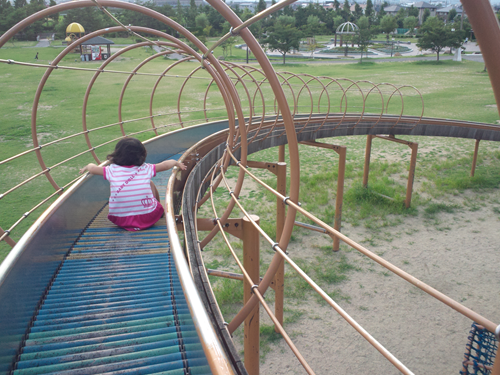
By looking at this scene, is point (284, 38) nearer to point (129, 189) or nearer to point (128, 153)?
point (128, 153)

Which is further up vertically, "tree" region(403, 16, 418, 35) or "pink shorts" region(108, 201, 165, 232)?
"tree" region(403, 16, 418, 35)

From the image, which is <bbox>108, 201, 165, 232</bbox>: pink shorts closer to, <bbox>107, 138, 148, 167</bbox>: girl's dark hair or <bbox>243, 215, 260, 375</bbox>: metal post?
<bbox>107, 138, 148, 167</bbox>: girl's dark hair

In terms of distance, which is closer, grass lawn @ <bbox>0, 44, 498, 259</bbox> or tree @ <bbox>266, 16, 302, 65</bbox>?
grass lawn @ <bbox>0, 44, 498, 259</bbox>

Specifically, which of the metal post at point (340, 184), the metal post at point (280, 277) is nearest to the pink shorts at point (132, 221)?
the metal post at point (280, 277)

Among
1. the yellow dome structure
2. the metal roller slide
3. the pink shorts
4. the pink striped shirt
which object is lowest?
the metal roller slide

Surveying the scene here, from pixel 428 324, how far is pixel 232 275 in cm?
414

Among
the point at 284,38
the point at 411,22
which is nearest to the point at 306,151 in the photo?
the point at 284,38

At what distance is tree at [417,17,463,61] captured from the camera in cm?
3756

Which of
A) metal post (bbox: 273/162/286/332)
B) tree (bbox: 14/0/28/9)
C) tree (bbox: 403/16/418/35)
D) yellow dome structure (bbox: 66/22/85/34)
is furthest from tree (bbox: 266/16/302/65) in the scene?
tree (bbox: 403/16/418/35)

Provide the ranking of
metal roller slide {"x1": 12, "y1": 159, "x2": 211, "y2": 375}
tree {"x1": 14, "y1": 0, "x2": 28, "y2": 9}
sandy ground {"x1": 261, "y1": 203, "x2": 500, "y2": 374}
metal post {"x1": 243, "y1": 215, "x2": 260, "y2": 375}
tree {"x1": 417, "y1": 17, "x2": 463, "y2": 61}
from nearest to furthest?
1. metal roller slide {"x1": 12, "y1": 159, "x2": 211, "y2": 375}
2. metal post {"x1": 243, "y1": 215, "x2": 260, "y2": 375}
3. sandy ground {"x1": 261, "y1": 203, "x2": 500, "y2": 374}
4. tree {"x1": 417, "y1": 17, "x2": 463, "y2": 61}
5. tree {"x1": 14, "y1": 0, "x2": 28, "y2": 9}

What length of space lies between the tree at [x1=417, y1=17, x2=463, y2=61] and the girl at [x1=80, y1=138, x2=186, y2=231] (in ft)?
136

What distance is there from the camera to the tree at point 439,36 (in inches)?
1479

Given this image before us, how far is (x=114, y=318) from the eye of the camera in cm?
278

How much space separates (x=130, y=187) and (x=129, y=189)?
0.02 metres
